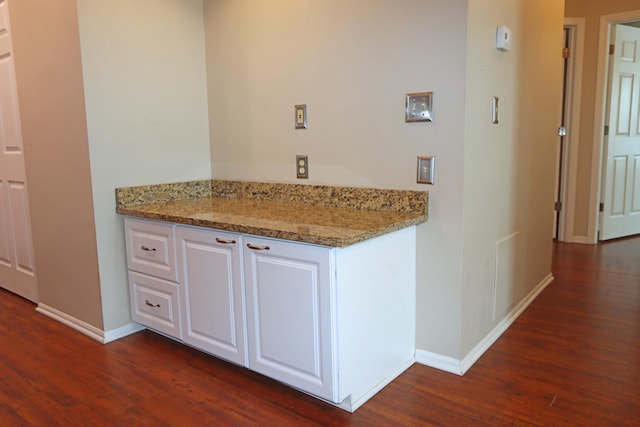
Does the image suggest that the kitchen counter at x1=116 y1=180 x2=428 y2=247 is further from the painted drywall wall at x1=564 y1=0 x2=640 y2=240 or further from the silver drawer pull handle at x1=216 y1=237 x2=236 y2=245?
the painted drywall wall at x1=564 y1=0 x2=640 y2=240

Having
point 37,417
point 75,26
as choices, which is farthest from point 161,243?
point 75,26

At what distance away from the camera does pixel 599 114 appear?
4.81m

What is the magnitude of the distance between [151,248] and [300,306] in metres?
1.06

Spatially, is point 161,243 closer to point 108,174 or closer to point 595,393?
point 108,174

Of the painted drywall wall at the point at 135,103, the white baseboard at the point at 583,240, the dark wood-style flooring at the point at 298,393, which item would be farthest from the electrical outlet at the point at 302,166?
the white baseboard at the point at 583,240

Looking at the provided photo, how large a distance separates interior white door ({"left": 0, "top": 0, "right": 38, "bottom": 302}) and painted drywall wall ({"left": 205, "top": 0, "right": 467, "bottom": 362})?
1.33 metres

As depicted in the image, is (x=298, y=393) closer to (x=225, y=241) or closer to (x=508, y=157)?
(x=225, y=241)

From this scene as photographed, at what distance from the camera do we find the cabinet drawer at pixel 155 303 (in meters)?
2.59

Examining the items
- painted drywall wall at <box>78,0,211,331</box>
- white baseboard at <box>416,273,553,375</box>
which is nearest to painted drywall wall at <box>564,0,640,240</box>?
white baseboard at <box>416,273,553,375</box>

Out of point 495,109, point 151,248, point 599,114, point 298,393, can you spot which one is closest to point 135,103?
point 151,248

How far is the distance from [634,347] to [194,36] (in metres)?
3.11

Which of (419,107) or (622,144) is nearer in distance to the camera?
(419,107)

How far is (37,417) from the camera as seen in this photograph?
2.04m

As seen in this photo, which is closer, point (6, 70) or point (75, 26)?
point (75, 26)
